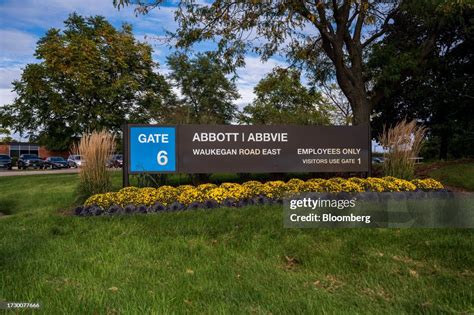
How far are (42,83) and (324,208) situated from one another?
2398 cm

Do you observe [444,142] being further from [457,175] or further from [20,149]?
[20,149]

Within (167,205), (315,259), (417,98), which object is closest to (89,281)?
(315,259)

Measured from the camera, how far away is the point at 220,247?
5383 millimetres

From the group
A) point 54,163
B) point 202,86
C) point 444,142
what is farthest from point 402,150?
point 54,163

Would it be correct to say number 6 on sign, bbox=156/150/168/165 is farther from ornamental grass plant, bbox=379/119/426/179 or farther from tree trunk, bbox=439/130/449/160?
tree trunk, bbox=439/130/449/160

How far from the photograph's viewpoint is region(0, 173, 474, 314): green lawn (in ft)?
12.1

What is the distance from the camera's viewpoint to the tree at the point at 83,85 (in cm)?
2555

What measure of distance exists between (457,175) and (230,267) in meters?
8.63

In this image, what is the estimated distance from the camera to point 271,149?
9984 millimetres

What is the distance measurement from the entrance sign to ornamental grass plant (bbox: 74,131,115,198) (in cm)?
44

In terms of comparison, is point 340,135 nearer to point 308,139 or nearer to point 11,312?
point 308,139

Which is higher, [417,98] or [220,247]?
[417,98]

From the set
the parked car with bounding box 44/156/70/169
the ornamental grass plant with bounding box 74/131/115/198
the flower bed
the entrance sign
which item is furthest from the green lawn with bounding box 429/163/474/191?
the parked car with bounding box 44/156/70/169

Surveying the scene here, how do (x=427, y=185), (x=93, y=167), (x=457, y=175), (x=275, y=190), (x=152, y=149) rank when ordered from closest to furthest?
(x=275, y=190) → (x=427, y=185) → (x=93, y=167) → (x=152, y=149) → (x=457, y=175)
